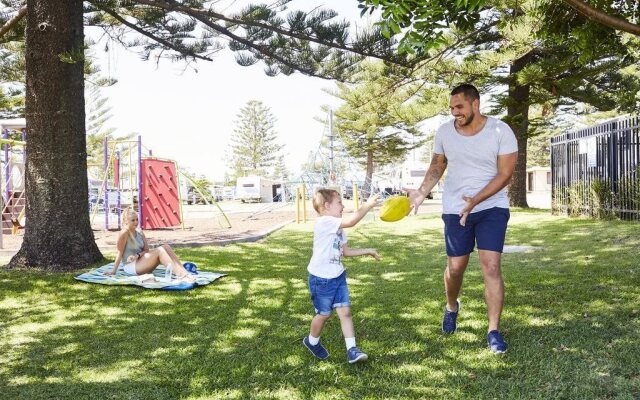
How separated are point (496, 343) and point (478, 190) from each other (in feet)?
2.89

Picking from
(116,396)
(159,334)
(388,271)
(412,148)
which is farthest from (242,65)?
(412,148)

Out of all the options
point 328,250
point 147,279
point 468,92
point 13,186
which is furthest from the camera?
point 13,186

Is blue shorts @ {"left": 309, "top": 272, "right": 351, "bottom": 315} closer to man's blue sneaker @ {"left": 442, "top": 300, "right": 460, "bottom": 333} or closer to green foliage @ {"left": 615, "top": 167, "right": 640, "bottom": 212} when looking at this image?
man's blue sneaker @ {"left": 442, "top": 300, "right": 460, "bottom": 333}

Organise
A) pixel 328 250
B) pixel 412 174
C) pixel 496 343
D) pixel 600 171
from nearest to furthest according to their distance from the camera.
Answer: pixel 496 343 < pixel 328 250 < pixel 600 171 < pixel 412 174

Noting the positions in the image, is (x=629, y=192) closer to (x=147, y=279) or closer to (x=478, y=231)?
(x=478, y=231)

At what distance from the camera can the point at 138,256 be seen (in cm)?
620

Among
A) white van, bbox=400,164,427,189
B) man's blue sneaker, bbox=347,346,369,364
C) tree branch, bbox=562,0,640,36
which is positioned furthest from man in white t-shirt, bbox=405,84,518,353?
white van, bbox=400,164,427,189

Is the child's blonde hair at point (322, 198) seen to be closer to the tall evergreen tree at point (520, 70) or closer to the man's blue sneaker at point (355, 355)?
the man's blue sneaker at point (355, 355)

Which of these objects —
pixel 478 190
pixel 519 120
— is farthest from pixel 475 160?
pixel 519 120

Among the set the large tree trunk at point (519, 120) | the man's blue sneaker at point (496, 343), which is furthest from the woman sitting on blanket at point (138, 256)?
the large tree trunk at point (519, 120)

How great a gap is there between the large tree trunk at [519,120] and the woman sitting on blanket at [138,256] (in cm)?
1129

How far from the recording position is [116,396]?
273 centimetres

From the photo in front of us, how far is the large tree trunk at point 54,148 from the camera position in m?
6.72

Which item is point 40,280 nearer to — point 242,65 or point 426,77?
point 242,65
